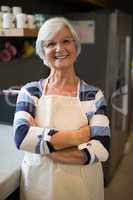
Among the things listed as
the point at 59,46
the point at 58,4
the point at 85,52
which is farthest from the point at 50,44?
the point at 58,4

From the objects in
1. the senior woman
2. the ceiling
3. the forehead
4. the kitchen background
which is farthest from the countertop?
the ceiling

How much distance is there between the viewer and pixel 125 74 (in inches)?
112

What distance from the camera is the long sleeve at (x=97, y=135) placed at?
3.32 feet

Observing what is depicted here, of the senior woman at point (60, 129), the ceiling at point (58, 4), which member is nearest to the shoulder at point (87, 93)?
the senior woman at point (60, 129)

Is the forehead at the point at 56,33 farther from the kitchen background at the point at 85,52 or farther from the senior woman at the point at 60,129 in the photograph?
the kitchen background at the point at 85,52

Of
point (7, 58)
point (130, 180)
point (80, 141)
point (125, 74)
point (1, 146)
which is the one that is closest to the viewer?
point (80, 141)

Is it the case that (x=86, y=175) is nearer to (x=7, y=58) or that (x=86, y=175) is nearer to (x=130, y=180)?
(x=7, y=58)

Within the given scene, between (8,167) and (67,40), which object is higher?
(67,40)

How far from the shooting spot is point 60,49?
41.0 inches

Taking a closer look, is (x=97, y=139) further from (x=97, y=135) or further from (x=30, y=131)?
(x=30, y=131)

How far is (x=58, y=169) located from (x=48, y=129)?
0.51 ft

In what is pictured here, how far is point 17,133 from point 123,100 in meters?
1.91

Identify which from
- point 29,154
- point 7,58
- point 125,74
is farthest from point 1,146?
point 125,74

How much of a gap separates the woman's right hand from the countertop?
0.29m
